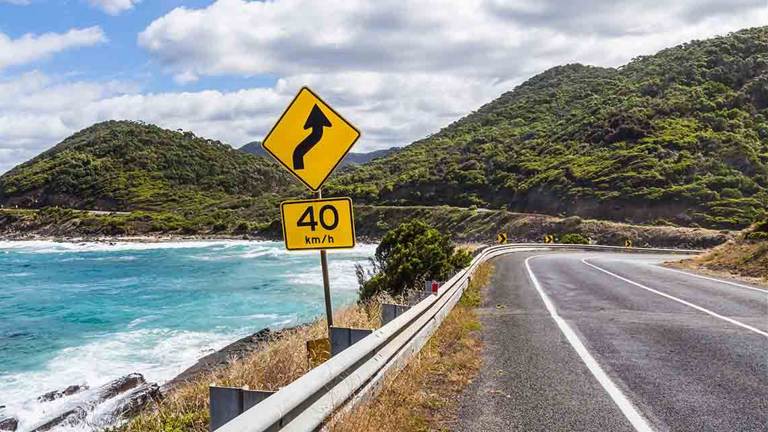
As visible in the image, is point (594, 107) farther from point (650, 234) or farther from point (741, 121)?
point (650, 234)

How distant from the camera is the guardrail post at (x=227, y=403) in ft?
12.8

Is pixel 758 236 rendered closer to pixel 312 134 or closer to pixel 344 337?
pixel 312 134

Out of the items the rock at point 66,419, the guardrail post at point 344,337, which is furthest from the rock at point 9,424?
the guardrail post at point 344,337

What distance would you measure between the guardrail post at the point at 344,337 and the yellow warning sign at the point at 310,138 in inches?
65.8

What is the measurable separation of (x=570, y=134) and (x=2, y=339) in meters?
81.2

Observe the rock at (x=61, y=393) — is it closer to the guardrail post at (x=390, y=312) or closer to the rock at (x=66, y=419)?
the rock at (x=66, y=419)

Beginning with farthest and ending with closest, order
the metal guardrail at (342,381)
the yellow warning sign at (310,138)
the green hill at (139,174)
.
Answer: the green hill at (139,174) < the yellow warning sign at (310,138) < the metal guardrail at (342,381)

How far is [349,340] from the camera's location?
590cm

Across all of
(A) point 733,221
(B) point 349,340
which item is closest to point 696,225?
(A) point 733,221

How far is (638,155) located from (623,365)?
6720cm

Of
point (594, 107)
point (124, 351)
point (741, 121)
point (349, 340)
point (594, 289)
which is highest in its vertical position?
point (594, 107)

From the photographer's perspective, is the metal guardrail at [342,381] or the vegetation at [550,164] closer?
the metal guardrail at [342,381]

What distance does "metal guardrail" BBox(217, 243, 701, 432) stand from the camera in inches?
130

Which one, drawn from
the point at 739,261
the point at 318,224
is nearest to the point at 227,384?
the point at 318,224
